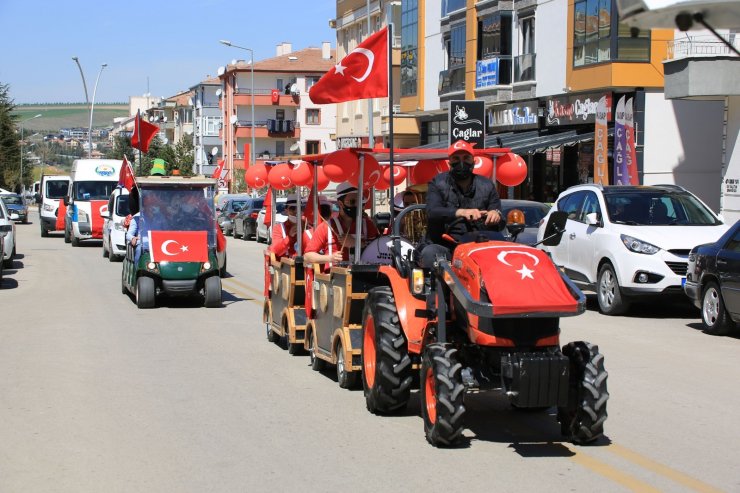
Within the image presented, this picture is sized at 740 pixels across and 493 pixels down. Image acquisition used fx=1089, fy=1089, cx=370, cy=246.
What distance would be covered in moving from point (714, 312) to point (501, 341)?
7783mm

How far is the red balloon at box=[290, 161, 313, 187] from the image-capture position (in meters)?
11.5

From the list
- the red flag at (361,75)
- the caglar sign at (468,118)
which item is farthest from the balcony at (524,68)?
the red flag at (361,75)

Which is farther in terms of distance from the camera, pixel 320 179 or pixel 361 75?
pixel 320 179

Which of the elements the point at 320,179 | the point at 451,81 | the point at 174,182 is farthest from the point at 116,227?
the point at 451,81

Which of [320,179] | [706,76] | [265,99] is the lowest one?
[320,179]

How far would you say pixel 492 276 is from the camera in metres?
7.37

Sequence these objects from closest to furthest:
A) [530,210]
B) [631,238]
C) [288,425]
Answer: [288,425]
[631,238]
[530,210]

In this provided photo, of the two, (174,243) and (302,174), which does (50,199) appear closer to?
(174,243)

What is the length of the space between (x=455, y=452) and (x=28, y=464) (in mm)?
2884

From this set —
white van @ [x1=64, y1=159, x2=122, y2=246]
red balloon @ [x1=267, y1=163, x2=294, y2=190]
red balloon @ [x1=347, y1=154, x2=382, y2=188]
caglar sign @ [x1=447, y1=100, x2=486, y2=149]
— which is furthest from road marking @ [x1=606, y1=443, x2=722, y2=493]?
white van @ [x1=64, y1=159, x2=122, y2=246]

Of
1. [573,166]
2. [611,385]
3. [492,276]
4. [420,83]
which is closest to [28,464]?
[492,276]

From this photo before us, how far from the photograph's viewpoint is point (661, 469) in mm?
7102

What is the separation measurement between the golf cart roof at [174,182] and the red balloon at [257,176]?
19.3 feet

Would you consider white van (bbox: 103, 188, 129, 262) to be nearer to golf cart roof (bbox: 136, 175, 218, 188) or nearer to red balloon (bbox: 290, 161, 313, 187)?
golf cart roof (bbox: 136, 175, 218, 188)
